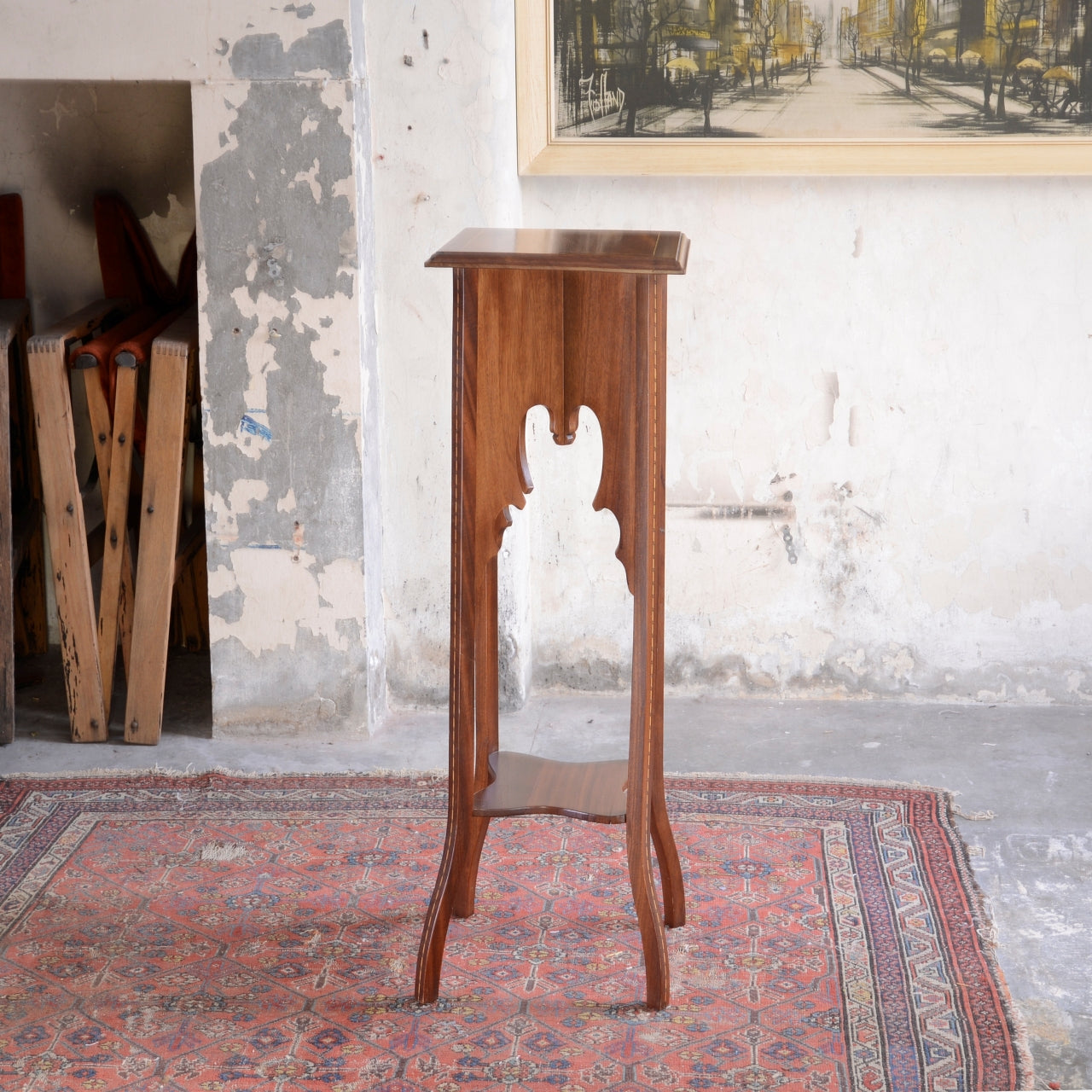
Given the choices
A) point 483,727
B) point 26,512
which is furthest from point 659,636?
point 26,512

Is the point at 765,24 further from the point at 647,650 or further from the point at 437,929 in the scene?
the point at 437,929

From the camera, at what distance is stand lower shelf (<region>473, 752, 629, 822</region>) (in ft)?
8.62

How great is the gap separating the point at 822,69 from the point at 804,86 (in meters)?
0.07

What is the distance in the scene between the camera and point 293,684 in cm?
393

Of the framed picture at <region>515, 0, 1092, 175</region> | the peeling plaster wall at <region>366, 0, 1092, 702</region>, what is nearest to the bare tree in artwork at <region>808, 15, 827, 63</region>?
the framed picture at <region>515, 0, 1092, 175</region>

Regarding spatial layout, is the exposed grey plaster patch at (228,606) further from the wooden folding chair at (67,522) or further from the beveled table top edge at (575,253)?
the beveled table top edge at (575,253)

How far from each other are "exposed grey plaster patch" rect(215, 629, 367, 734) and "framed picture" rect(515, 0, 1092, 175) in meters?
1.62

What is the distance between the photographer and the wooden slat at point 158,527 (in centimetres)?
376

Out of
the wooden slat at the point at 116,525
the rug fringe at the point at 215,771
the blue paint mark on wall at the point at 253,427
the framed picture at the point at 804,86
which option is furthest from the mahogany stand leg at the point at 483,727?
the framed picture at the point at 804,86

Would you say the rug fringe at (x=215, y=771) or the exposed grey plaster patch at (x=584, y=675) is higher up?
the exposed grey plaster patch at (x=584, y=675)

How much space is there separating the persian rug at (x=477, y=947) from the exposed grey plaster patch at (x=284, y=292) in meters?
0.79

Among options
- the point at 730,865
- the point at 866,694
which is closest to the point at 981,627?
the point at 866,694

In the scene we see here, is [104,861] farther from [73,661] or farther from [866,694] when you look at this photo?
[866,694]

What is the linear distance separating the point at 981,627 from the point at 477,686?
1925 millimetres
